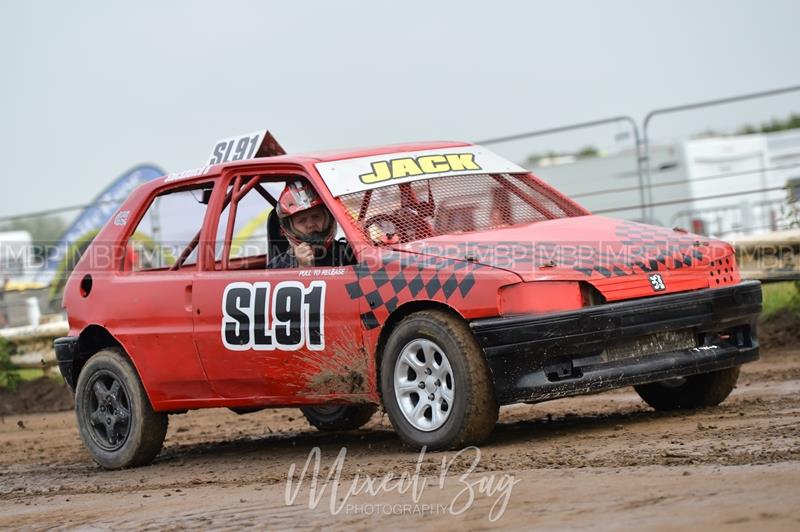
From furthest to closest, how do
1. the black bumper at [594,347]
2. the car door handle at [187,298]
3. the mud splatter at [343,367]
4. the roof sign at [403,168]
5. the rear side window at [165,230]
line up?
the rear side window at [165,230] < the car door handle at [187,298] < the roof sign at [403,168] < the mud splatter at [343,367] < the black bumper at [594,347]

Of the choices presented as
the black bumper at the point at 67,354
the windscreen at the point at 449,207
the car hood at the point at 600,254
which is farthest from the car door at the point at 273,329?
the black bumper at the point at 67,354

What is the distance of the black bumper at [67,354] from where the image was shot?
793 cm

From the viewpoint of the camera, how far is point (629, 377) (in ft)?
20.0

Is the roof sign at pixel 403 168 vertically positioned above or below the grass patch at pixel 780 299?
above

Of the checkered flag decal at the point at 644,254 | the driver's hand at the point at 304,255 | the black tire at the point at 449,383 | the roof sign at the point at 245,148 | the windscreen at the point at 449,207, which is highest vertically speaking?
the roof sign at the point at 245,148

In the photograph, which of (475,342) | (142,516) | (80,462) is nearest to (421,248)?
(475,342)

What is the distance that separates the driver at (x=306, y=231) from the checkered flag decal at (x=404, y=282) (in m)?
0.53

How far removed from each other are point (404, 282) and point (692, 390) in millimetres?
2025

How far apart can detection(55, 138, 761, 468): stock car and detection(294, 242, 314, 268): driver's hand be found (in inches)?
5.9

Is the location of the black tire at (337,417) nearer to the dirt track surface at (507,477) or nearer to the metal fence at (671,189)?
the dirt track surface at (507,477)

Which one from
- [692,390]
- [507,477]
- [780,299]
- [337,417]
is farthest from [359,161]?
[780,299]

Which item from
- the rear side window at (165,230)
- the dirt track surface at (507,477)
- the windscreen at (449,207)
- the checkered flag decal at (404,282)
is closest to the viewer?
the dirt track surface at (507,477)

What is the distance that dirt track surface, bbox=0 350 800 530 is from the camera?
14.0 feet

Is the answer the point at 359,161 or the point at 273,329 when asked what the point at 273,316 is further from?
the point at 359,161
